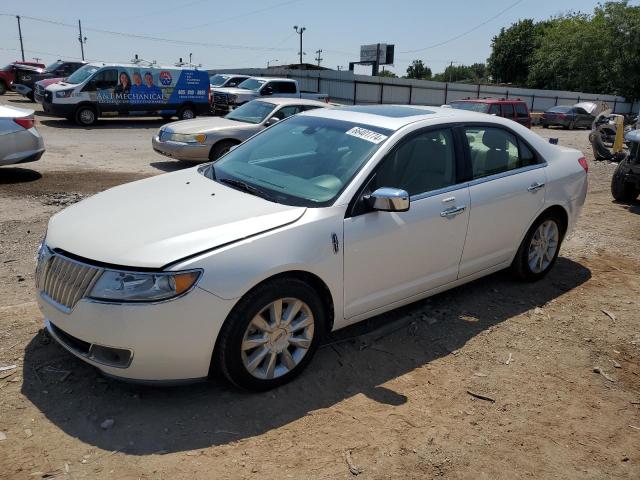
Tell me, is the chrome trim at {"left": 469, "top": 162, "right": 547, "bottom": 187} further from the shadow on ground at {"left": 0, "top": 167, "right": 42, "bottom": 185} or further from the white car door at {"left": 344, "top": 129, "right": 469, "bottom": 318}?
the shadow on ground at {"left": 0, "top": 167, "right": 42, "bottom": 185}

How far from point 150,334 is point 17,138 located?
7.06 metres

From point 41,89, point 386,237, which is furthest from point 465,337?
point 41,89

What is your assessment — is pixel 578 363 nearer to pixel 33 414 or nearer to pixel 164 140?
pixel 33 414

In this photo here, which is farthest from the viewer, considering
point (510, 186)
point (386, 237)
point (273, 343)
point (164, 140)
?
point (164, 140)

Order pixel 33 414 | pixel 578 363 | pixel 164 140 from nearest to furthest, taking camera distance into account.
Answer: pixel 33 414, pixel 578 363, pixel 164 140

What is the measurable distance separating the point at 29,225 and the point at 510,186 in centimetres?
532

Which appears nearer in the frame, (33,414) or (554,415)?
(33,414)

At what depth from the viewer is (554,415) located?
334 centimetres

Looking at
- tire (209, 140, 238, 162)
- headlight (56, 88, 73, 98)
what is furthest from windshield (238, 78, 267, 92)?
tire (209, 140, 238, 162)

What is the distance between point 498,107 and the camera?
19.2 metres

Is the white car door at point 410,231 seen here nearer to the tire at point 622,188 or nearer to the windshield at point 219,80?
the tire at point 622,188

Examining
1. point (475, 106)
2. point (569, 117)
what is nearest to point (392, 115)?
point (475, 106)

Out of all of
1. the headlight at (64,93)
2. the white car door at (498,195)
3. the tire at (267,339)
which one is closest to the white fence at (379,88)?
the headlight at (64,93)

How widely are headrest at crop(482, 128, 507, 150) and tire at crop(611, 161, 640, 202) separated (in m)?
5.36
